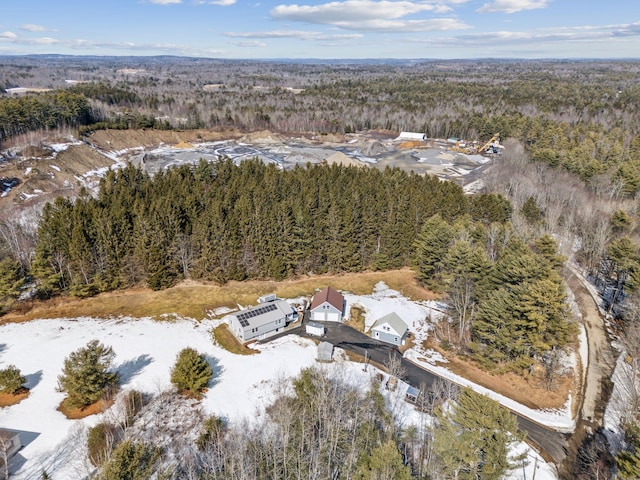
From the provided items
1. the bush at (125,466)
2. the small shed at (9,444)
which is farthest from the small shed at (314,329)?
the small shed at (9,444)

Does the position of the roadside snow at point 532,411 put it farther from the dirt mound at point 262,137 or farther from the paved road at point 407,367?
the dirt mound at point 262,137

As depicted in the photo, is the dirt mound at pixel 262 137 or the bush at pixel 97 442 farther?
the dirt mound at pixel 262 137

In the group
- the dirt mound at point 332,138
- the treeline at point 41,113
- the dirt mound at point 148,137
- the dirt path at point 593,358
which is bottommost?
the dirt path at point 593,358

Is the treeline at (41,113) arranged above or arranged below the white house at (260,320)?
above

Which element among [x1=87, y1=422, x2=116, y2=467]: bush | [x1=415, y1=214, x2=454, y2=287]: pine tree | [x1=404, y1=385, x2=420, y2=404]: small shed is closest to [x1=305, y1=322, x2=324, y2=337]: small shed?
[x1=404, y1=385, x2=420, y2=404]: small shed

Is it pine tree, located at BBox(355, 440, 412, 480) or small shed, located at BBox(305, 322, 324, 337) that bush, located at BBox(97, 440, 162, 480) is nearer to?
pine tree, located at BBox(355, 440, 412, 480)
